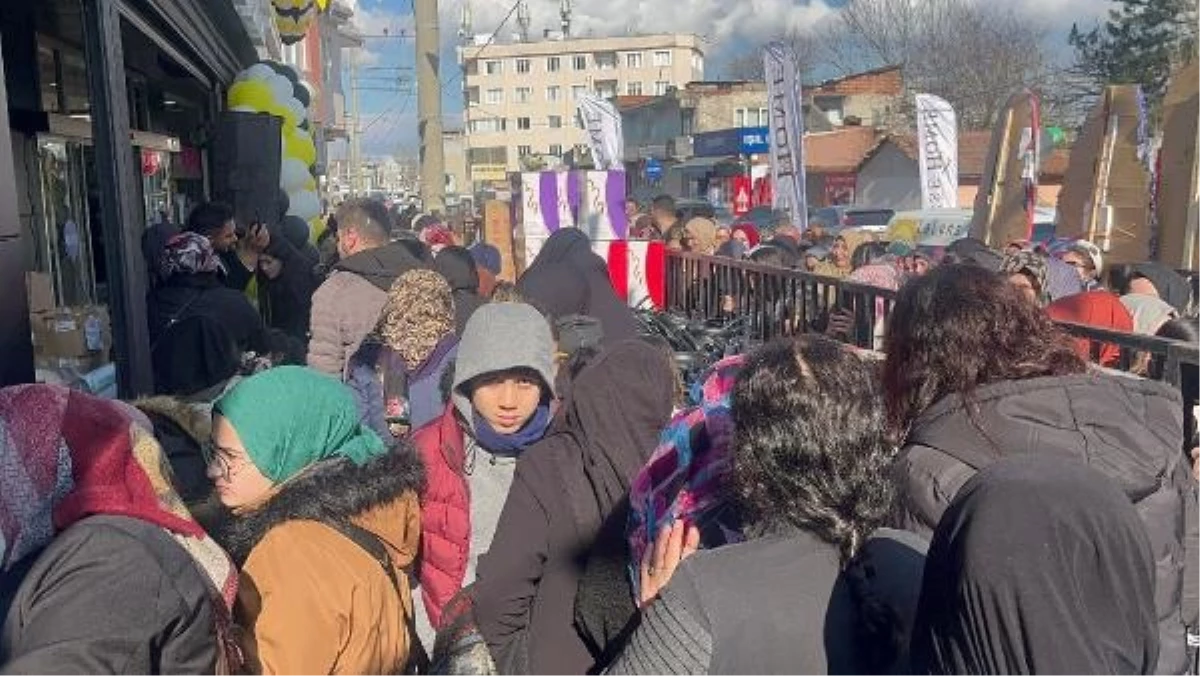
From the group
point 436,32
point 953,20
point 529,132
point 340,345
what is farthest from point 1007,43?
point 529,132

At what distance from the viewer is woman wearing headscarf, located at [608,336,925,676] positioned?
5.98 ft

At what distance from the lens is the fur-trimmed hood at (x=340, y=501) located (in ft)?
7.97

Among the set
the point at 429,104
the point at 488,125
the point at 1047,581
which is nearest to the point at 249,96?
the point at 429,104

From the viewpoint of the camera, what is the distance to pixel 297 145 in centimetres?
1091

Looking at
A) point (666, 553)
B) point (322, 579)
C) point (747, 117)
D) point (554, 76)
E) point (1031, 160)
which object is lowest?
point (322, 579)

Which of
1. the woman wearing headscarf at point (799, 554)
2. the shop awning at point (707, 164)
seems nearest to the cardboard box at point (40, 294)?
the woman wearing headscarf at point (799, 554)

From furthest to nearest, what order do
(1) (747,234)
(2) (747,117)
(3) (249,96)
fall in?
(2) (747,117) → (1) (747,234) → (3) (249,96)

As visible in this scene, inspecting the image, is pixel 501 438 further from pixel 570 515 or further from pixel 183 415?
pixel 183 415

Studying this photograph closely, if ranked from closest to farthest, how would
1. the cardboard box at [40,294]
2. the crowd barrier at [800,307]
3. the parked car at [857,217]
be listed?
the crowd barrier at [800,307] < the cardboard box at [40,294] < the parked car at [857,217]

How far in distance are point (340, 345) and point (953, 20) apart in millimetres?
58767

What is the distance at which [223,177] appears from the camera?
880 cm

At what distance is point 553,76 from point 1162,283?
121771mm

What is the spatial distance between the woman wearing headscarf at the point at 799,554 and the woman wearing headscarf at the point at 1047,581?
8.9 inches

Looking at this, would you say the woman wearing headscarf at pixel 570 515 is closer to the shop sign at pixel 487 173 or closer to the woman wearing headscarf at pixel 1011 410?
the woman wearing headscarf at pixel 1011 410
